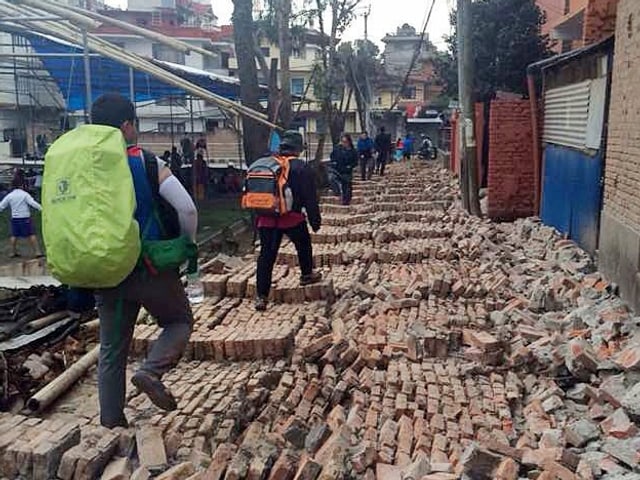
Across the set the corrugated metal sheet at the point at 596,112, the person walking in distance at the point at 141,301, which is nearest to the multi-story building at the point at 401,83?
the corrugated metal sheet at the point at 596,112

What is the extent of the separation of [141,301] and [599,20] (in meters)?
7.90

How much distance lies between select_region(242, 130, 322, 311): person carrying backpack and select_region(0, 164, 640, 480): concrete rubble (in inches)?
18.5

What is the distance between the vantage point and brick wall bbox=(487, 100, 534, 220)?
41.5 feet

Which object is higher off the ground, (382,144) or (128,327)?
(382,144)

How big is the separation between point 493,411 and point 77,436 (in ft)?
7.95

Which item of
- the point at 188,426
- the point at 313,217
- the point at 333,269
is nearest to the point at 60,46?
the point at 333,269

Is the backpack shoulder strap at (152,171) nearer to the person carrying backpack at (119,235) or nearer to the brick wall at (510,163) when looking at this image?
the person carrying backpack at (119,235)

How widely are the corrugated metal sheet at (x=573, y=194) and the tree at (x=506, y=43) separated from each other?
7.07 meters

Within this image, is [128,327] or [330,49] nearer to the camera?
[128,327]

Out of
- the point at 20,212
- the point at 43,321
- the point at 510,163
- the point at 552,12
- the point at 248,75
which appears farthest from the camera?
the point at 552,12

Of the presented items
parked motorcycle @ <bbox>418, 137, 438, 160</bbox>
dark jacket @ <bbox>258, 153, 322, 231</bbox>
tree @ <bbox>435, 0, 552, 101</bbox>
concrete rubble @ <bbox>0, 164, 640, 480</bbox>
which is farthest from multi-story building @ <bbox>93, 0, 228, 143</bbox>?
dark jacket @ <bbox>258, 153, 322, 231</bbox>

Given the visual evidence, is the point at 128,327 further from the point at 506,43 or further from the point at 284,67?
the point at 506,43

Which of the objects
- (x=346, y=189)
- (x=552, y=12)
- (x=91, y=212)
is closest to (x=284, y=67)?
(x=346, y=189)

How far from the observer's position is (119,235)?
11.4ft
